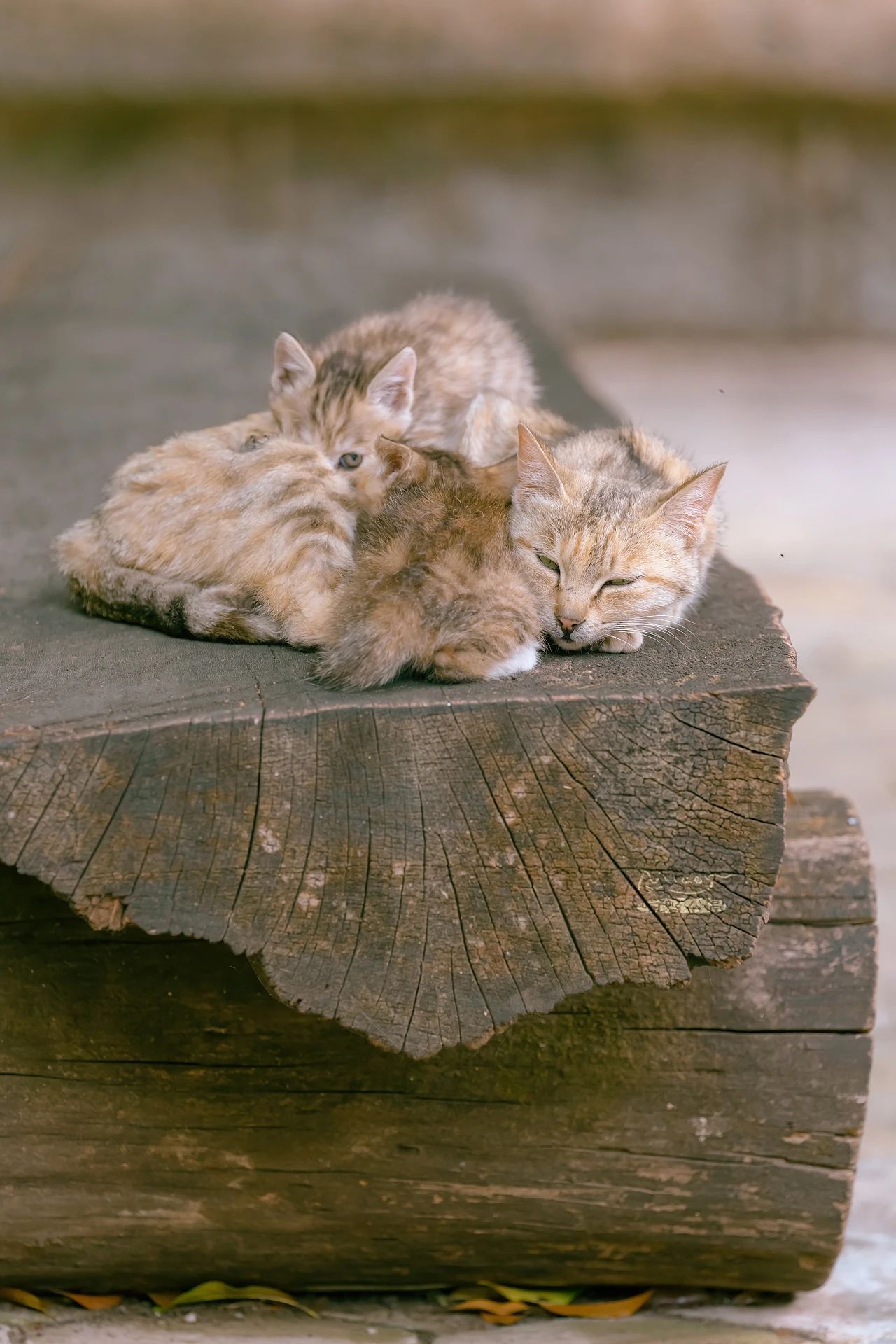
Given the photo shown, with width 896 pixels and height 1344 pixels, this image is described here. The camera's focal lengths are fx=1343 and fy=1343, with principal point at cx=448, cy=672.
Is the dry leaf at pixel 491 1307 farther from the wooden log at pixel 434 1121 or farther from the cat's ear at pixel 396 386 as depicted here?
the cat's ear at pixel 396 386

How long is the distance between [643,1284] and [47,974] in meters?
1.12

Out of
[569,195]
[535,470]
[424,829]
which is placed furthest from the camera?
[569,195]

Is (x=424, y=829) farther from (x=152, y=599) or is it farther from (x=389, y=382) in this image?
(x=389, y=382)

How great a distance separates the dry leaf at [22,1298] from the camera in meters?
2.17

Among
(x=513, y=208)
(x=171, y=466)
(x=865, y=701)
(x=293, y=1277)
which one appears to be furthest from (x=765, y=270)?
(x=293, y=1277)

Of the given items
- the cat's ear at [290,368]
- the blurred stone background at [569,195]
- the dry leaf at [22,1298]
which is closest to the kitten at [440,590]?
the cat's ear at [290,368]

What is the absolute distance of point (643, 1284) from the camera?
2.24m

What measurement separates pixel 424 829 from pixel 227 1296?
1029 millimetres

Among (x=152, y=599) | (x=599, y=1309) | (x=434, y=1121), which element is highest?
(x=152, y=599)

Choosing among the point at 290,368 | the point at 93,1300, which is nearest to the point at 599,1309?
the point at 93,1300

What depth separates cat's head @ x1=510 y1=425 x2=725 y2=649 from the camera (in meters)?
1.96

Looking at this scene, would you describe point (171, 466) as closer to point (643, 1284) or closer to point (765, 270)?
point (643, 1284)

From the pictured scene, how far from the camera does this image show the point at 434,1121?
203 cm

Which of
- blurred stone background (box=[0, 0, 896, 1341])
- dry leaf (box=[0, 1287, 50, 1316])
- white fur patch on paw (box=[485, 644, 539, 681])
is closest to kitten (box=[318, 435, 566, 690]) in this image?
white fur patch on paw (box=[485, 644, 539, 681])
